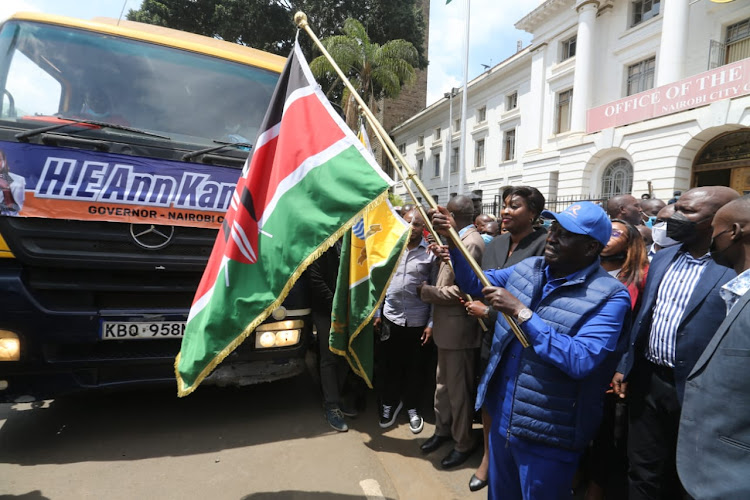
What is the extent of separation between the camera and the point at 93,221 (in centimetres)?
274

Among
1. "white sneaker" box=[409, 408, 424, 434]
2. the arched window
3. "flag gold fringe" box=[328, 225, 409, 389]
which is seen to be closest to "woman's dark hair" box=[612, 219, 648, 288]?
"flag gold fringe" box=[328, 225, 409, 389]

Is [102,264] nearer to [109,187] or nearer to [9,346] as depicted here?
[109,187]

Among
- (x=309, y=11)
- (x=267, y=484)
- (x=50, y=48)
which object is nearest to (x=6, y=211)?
(x=50, y=48)

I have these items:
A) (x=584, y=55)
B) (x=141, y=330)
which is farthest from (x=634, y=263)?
(x=584, y=55)

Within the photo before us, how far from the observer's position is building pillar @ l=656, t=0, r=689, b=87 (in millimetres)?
13508

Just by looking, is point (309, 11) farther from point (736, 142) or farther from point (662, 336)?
point (662, 336)

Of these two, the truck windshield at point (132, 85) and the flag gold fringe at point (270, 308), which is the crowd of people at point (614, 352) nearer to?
the flag gold fringe at point (270, 308)

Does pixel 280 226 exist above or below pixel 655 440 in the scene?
above

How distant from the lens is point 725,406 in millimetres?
1209

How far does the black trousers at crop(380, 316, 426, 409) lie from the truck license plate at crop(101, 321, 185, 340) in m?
1.69

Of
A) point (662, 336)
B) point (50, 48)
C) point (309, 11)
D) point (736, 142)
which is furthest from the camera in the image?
point (309, 11)

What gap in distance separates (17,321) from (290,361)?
5.82 ft

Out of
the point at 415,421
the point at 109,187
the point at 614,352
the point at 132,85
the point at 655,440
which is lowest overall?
the point at 415,421

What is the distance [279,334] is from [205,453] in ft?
3.15
